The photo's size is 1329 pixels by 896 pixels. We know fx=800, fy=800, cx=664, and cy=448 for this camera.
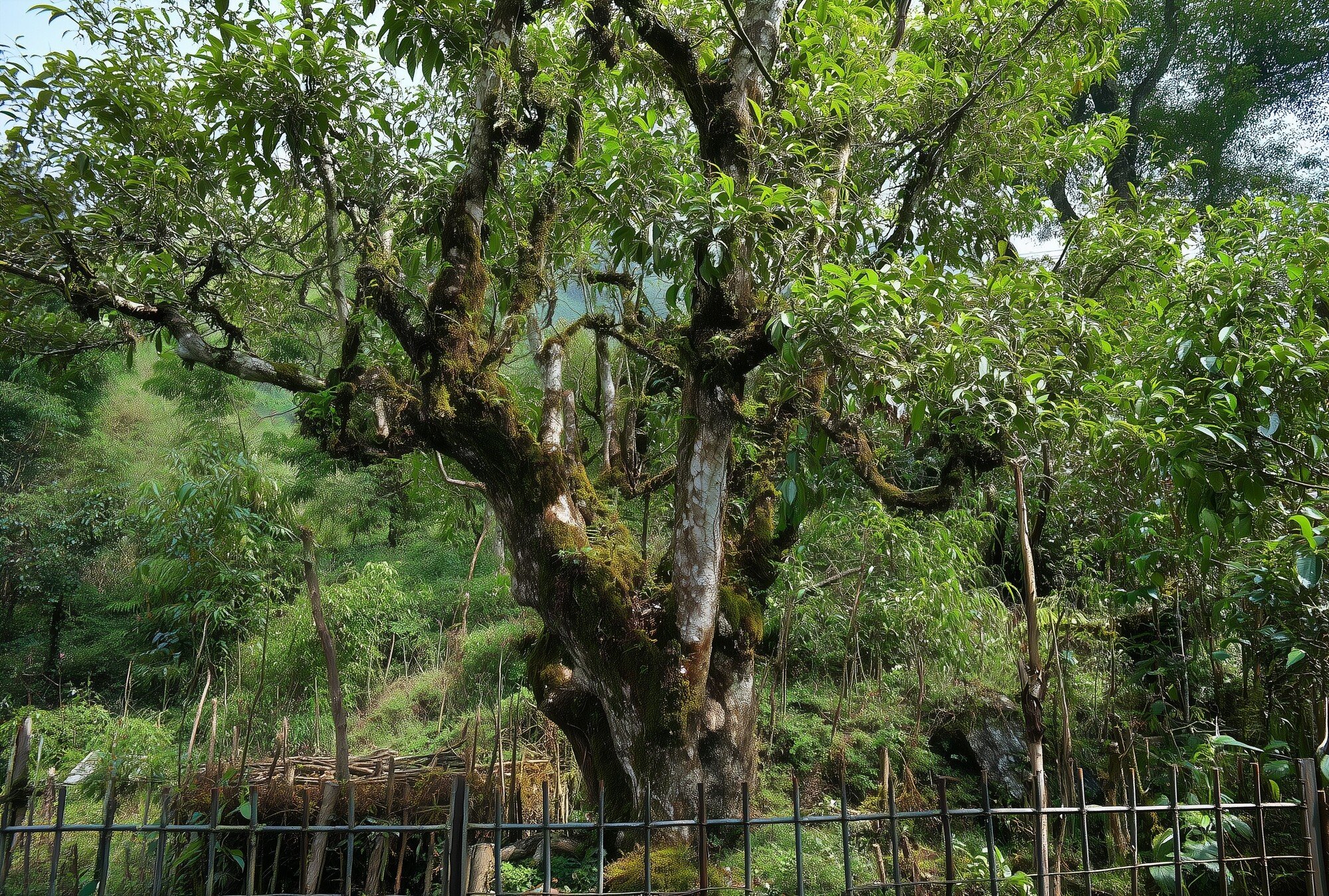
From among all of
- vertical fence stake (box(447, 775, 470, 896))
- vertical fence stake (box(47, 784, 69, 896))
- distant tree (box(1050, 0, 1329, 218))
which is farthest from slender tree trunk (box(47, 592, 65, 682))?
distant tree (box(1050, 0, 1329, 218))

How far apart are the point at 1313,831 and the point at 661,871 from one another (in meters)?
1.74

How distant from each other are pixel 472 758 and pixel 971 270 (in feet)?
11.6

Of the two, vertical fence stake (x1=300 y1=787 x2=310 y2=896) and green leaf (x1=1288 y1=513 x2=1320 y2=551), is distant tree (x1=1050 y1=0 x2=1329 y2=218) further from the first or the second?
vertical fence stake (x1=300 y1=787 x2=310 y2=896)

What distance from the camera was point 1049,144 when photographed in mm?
→ 4039

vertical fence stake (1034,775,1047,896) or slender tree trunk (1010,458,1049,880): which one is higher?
slender tree trunk (1010,458,1049,880)

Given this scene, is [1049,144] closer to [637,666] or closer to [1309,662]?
[1309,662]

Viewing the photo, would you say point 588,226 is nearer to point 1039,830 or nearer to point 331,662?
point 331,662

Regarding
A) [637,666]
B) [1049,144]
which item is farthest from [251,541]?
[1049,144]

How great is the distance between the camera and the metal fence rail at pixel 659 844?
1678 mm

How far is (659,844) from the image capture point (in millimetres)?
2959

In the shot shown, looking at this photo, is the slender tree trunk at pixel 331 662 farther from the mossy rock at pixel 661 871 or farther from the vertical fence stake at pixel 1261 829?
the vertical fence stake at pixel 1261 829

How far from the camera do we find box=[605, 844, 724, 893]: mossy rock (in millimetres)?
2490

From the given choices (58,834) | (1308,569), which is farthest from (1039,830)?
(58,834)

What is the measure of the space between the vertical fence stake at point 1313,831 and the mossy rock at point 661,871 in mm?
1581
